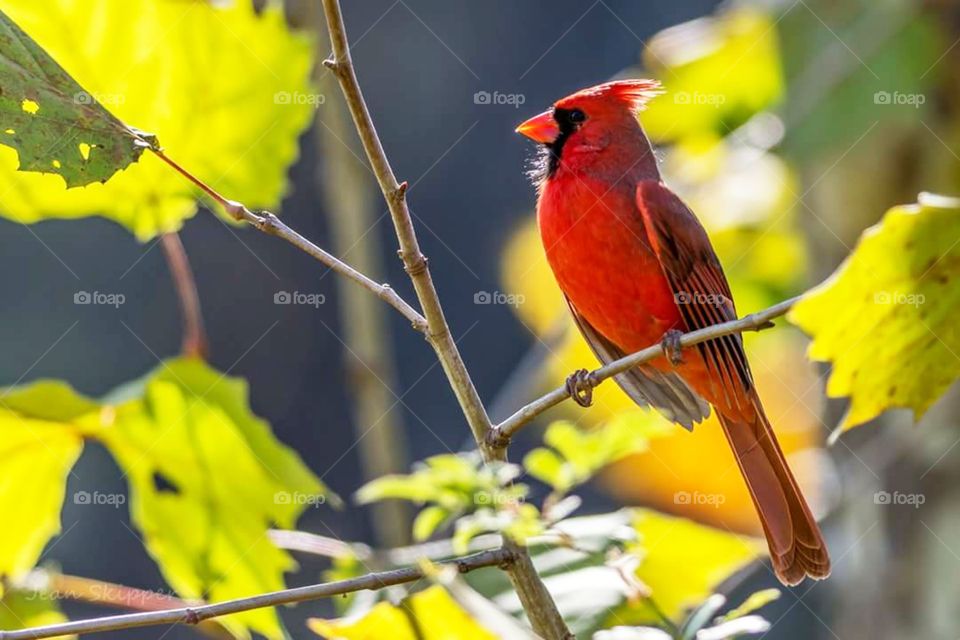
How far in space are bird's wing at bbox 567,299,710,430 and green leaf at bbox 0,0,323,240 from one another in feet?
2.83

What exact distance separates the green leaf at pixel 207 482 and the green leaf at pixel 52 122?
31 cm

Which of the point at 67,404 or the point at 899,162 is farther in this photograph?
the point at 899,162

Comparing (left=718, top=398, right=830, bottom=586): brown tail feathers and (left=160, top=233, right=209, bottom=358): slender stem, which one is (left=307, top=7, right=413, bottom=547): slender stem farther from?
(left=718, top=398, right=830, bottom=586): brown tail feathers

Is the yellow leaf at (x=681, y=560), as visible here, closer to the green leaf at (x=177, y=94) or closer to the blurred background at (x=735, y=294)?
the blurred background at (x=735, y=294)

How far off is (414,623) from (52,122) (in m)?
0.66

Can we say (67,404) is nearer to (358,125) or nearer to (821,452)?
(358,125)

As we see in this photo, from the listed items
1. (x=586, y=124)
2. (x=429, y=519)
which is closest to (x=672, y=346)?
(x=429, y=519)

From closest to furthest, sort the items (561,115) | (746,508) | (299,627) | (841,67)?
(841,67) < (561,115) < (746,508) < (299,627)

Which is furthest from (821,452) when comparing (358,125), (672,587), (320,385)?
(320,385)

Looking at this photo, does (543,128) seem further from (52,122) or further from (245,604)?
(245,604)

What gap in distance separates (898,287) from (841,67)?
1272 mm

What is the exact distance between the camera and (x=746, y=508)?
3.06 metres

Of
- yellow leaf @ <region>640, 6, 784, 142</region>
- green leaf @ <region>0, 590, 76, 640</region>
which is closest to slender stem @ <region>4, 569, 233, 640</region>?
green leaf @ <region>0, 590, 76, 640</region>

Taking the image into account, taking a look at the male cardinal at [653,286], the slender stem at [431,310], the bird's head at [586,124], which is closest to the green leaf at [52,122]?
the slender stem at [431,310]
